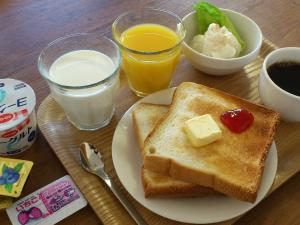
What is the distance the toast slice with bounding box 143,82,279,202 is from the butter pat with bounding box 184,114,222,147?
20 millimetres

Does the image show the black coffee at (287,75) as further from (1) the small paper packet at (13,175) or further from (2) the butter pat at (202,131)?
(1) the small paper packet at (13,175)

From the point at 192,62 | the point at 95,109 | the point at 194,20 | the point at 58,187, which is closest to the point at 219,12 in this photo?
the point at 194,20

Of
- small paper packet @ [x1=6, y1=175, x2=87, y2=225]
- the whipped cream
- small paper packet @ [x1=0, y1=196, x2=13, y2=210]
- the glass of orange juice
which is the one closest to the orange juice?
the glass of orange juice

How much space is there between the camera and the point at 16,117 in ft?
3.05

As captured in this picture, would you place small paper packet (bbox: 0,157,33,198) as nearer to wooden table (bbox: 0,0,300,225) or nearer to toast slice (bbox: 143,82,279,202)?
wooden table (bbox: 0,0,300,225)

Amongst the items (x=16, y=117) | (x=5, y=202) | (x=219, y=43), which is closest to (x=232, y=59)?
(x=219, y=43)

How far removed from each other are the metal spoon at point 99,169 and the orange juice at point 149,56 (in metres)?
0.29

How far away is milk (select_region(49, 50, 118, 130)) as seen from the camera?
0.96 metres

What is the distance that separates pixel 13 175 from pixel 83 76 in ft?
1.10

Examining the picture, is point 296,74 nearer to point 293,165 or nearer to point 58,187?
point 293,165

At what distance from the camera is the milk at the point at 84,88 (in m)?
0.96

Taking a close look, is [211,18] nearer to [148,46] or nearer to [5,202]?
[148,46]

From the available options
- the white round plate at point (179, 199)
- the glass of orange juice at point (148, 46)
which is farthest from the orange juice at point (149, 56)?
the white round plate at point (179, 199)

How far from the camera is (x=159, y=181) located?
2.87ft
